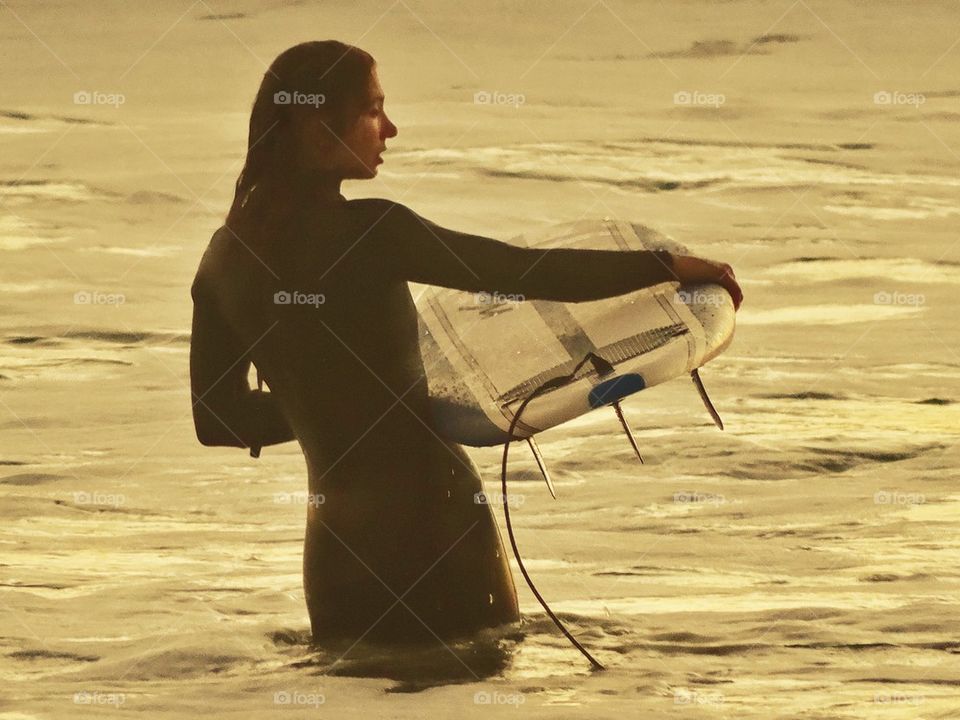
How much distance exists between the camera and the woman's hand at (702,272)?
145 inches

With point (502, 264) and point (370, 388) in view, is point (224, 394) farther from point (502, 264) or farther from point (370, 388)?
point (502, 264)

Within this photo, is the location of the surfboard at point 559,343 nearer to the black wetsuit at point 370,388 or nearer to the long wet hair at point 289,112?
the black wetsuit at point 370,388

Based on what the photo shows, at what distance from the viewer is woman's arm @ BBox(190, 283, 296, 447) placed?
153 inches

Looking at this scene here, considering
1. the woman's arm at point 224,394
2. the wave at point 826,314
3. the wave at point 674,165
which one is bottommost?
the woman's arm at point 224,394

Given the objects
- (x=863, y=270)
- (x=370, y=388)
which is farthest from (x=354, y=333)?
(x=863, y=270)

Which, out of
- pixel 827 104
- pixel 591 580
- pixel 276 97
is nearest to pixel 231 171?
pixel 827 104

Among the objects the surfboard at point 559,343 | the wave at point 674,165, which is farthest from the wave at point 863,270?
the surfboard at point 559,343

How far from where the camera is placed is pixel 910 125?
9.66 meters

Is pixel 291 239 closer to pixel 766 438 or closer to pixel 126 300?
pixel 766 438

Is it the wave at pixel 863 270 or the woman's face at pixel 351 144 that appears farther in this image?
the wave at pixel 863 270

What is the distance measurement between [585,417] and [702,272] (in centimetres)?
298

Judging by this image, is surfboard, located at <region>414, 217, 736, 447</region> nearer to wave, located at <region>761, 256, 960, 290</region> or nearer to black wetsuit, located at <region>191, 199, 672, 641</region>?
black wetsuit, located at <region>191, 199, 672, 641</region>

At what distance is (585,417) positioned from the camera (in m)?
6.66

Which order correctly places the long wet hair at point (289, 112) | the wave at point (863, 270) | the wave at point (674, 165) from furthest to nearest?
the wave at point (674, 165) → the wave at point (863, 270) → the long wet hair at point (289, 112)
